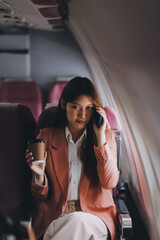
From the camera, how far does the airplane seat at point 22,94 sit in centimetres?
424

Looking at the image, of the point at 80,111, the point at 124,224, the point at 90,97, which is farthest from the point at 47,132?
the point at 124,224

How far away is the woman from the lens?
1670mm

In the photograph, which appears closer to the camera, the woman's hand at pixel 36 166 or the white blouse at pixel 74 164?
the woman's hand at pixel 36 166

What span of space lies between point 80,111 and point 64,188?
54cm

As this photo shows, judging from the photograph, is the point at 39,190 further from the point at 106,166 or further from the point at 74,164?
the point at 106,166

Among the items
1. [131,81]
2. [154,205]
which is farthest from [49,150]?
[154,205]

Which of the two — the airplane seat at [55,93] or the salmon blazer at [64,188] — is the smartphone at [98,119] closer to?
the salmon blazer at [64,188]

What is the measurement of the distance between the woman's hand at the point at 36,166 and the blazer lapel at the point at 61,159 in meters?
0.14

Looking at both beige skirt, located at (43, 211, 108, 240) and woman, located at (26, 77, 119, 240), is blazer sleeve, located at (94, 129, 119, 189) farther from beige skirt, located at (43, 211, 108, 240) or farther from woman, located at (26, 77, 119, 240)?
beige skirt, located at (43, 211, 108, 240)

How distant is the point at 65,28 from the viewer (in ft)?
15.3

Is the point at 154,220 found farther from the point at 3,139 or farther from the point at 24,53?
the point at 24,53

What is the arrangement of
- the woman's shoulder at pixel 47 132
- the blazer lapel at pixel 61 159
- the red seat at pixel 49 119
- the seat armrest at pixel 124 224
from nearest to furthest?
1. the seat armrest at pixel 124 224
2. the blazer lapel at pixel 61 159
3. the woman's shoulder at pixel 47 132
4. the red seat at pixel 49 119

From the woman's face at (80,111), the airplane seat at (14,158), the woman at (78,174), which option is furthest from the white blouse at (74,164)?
the airplane seat at (14,158)

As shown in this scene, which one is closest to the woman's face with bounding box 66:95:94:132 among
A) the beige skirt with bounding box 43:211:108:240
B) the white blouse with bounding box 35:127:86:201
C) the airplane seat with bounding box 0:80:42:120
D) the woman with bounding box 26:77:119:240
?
the woman with bounding box 26:77:119:240
